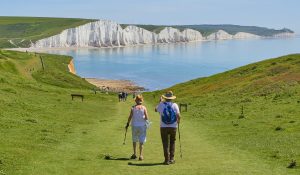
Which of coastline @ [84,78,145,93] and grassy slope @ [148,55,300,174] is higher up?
grassy slope @ [148,55,300,174]

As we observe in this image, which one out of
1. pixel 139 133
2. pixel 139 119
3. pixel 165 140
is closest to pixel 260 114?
pixel 139 133

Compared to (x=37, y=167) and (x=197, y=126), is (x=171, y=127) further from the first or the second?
(x=197, y=126)

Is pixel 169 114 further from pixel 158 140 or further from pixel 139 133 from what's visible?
pixel 158 140

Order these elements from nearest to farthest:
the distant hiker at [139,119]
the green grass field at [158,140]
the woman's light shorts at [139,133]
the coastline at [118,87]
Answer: the green grass field at [158,140], the distant hiker at [139,119], the woman's light shorts at [139,133], the coastline at [118,87]

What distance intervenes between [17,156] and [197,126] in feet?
67.9

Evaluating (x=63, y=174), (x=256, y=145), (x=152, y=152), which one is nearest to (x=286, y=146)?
(x=256, y=145)

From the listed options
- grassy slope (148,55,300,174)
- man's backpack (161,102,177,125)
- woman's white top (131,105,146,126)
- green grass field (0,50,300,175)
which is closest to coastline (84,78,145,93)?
grassy slope (148,55,300,174)

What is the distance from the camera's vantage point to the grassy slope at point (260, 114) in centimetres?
2522

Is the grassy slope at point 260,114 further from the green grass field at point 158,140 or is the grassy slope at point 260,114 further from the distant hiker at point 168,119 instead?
the distant hiker at point 168,119

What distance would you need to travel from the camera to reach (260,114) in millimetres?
41500

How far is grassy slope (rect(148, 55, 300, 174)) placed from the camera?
25216 millimetres

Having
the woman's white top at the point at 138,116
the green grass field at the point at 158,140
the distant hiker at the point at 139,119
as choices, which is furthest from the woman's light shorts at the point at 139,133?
the green grass field at the point at 158,140

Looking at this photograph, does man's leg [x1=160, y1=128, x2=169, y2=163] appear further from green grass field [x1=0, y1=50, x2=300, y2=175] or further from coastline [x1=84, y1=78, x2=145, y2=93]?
coastline [x1=84, y1=78, x2=145, y2=93]

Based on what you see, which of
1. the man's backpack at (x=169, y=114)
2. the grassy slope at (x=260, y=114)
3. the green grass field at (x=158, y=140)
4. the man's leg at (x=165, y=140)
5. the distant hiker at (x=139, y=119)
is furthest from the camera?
the grassy slope at (x=260, y=114)
